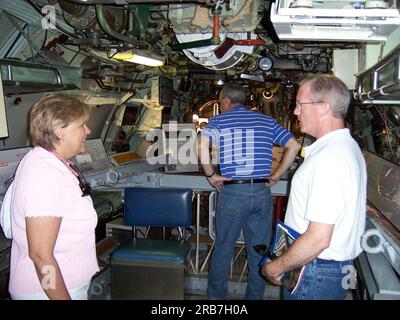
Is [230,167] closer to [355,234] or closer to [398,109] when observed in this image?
[355,234]

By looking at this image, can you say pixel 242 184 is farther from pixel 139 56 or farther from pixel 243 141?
pixel 139 56

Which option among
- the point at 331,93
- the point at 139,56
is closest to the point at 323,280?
the point at 331,93

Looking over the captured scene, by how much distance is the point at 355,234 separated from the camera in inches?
76.9

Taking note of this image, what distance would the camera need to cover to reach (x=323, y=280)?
1.94 m

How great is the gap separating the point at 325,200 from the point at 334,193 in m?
0.06

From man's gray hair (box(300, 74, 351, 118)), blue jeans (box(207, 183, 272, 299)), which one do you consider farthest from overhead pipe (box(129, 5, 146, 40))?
man's gray hair (box(300, 74, 351, 118))

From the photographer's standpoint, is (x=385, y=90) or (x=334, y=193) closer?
(x=334, y=193)

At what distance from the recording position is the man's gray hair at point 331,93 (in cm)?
188

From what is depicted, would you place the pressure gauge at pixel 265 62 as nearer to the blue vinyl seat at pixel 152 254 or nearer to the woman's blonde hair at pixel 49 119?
the blue vinyl seat at pixel 152 254

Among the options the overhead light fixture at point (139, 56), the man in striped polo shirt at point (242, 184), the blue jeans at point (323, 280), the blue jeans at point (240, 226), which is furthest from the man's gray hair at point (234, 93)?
the blue jeans at point (323, 280)

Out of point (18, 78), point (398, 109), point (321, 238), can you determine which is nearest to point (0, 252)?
point (18, 78)

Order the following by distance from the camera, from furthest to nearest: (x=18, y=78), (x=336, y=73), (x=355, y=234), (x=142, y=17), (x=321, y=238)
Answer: (x=336, y=73) < (x=142, y=17) < (x=18, y=78) < (x=355, y=234) < (x=321, y=238)

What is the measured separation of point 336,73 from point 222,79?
3870mm

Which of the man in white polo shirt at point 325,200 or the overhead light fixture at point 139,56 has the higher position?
the overhead light fixture at point 139,56
